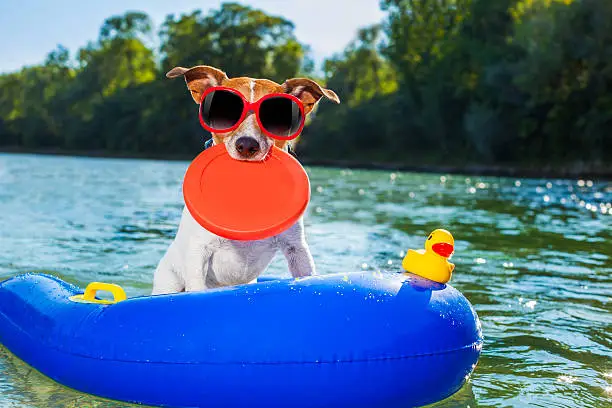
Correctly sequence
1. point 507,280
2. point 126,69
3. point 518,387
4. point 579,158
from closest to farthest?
point 518,387 < point 507,280 < point 579,158 < point 126,69

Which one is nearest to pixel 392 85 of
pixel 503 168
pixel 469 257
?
pixel 503 168

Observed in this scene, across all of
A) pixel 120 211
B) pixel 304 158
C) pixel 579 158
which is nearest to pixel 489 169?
pixel 579 158

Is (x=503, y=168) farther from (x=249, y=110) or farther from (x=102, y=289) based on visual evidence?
(x=102, y=289)

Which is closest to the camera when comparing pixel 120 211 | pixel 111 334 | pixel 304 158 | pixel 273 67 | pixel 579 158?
pixel 111 334

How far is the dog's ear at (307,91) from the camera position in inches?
170

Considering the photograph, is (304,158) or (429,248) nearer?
(429,248)

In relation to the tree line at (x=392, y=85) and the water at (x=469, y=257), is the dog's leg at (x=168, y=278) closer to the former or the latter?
the water at (x=469, y=257)

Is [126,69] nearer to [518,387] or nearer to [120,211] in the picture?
[120,211]

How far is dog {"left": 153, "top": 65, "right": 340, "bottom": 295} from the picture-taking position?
412 cm

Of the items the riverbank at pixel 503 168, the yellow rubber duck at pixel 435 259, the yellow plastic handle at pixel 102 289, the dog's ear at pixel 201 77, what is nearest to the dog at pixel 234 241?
the dog's ear at pixel 201 77

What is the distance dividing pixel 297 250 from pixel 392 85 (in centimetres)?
6830

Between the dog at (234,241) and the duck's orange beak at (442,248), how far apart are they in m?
0.80

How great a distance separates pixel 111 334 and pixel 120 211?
12338 millimetres

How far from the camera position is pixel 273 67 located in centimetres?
7188
